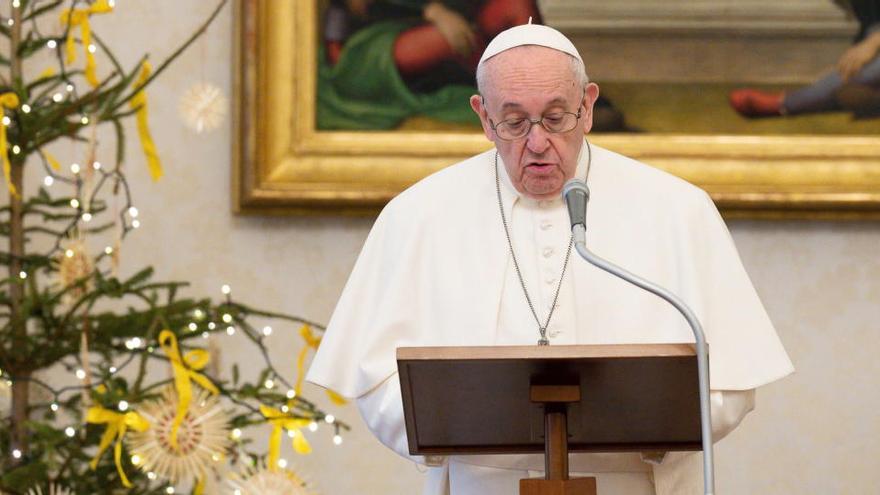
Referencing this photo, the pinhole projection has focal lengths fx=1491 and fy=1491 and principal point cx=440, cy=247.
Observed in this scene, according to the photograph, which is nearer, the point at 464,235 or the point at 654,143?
the point at 464,235

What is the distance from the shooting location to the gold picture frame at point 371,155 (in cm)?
482

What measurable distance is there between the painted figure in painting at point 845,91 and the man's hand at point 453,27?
875 millimetres

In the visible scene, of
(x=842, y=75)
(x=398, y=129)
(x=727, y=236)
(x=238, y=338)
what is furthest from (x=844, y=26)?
(x=238, y=338)

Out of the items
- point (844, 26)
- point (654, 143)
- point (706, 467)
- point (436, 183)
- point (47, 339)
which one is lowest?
point (706, 467)

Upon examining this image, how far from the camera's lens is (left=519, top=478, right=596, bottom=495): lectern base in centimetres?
260

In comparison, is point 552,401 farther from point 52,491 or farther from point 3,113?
point 3,113

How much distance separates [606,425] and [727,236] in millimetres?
751

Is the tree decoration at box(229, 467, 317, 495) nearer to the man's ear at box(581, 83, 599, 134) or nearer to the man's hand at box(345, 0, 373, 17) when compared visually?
the man's ear at box(581, 83, 599, 134)

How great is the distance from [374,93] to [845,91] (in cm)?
153

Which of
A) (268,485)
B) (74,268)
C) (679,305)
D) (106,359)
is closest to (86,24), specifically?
(74,268)

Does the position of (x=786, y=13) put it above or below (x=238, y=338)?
above

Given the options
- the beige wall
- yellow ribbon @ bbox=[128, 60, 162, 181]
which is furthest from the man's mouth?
the beige wall

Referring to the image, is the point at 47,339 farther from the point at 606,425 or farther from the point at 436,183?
the point at 606,425

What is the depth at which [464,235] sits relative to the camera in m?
3.39
